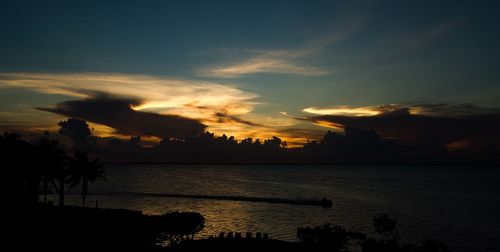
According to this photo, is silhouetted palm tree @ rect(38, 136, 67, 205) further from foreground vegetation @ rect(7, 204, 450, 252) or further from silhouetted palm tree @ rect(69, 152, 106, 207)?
silhouetted palm tree @ rect(69, 152, 106, 207)

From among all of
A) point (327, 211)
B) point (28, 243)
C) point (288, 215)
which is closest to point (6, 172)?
point (28, 243)

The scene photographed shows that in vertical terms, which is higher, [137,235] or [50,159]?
[50,159]

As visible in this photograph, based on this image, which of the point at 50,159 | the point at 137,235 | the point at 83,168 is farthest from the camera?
the point at 83,168

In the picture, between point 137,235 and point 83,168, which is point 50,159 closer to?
point 83,168

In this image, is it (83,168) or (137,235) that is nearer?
(137,235)

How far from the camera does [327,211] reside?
148m

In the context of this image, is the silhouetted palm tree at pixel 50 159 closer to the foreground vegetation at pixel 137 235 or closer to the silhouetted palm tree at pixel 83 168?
the foreground vegetation at pixel 137 235

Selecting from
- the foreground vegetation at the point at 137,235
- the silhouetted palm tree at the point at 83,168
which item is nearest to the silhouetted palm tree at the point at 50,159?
the foreground vegetation at the point at 137,235

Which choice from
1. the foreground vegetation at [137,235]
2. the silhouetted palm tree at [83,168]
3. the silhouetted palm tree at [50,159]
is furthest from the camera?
the silhouetted palm tree at [83,168]

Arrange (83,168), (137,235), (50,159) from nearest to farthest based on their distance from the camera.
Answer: (137,235) < (50,159) < (83,168)

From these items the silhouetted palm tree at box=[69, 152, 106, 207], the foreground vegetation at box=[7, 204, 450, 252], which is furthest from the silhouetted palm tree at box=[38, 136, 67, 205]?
the silhouetted palm tree at box=[69, 152, 106, 207]

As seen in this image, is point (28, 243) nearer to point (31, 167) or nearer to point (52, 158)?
point (31, 167)

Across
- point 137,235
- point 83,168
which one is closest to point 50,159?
point 83,168

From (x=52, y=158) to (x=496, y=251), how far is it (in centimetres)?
8622
